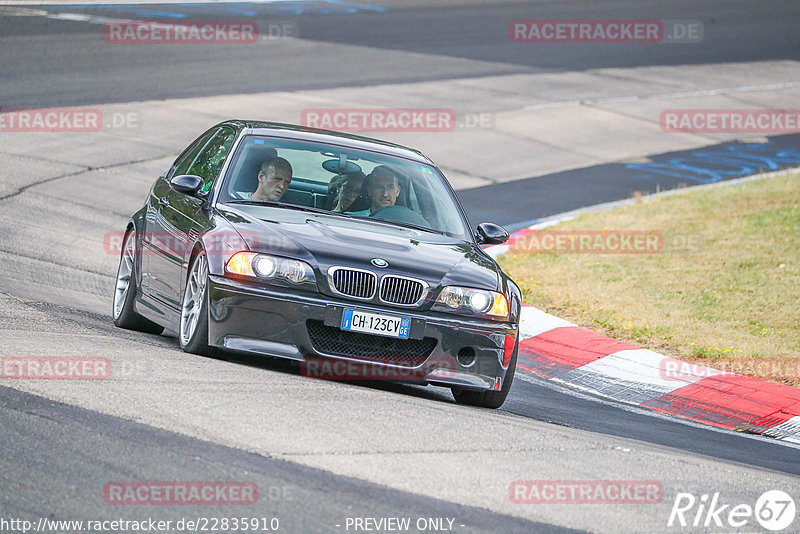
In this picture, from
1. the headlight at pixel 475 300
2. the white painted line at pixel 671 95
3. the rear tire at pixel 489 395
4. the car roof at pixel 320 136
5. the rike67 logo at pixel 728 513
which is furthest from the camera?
the white painted line at pixel 671 95

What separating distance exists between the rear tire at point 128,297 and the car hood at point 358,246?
1494 mm

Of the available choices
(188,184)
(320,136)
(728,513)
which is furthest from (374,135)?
(728,513)

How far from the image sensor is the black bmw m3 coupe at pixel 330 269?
24.2ft

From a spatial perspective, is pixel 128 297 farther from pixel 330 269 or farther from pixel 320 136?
pixel 330 269

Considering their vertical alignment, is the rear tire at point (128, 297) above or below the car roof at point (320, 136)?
below

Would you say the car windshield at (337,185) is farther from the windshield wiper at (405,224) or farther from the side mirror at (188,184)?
the side mirror at (188,184)

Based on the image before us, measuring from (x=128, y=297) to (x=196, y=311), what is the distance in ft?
5.61

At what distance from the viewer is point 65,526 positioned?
4559 millimetres

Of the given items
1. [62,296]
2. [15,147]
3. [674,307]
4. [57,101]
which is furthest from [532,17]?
[62,296]

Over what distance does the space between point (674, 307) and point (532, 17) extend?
2307 centimetres

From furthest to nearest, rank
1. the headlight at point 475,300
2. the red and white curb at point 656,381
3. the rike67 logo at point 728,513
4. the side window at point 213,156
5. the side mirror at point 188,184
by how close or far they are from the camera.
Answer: the red and white curb at point 656,381 → the side window at point 213,156 → the side mirror at point 188,184 → the headlight at point 475,300 → the rike67 logo at point 728,513

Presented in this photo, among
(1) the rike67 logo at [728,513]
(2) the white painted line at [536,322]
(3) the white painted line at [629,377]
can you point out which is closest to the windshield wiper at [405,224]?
(3) the white painted line at [629,377]

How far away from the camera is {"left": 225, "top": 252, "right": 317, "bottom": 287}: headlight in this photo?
7.39 m

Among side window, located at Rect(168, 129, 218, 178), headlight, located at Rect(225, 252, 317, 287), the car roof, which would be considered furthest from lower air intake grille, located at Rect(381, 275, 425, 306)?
side window, located at Rect(168, 129, 218, 178)
